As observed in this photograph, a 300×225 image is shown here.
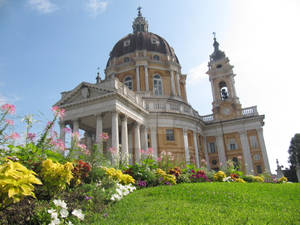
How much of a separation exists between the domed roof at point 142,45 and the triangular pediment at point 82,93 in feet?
54.8

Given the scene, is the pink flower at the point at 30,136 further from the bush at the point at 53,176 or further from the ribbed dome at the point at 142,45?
the ribbed dome at the point at 142,45

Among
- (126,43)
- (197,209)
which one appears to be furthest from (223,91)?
(197,209)

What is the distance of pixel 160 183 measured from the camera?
35.4ft

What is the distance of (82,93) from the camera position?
2327 centimetres

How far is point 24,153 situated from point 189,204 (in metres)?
4.61

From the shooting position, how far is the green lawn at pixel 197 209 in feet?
17.6

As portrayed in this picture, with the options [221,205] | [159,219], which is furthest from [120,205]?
[221,205]

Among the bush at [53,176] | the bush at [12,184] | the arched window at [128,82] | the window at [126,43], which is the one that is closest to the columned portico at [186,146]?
the arched window at [128,82]

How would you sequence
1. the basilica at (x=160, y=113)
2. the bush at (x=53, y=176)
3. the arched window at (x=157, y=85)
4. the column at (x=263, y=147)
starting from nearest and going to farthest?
the bush at (x=53, y=176), the basilica at (x=160, y=113), the column at (x=263, y=147), the arched window at (x=157, y=85)

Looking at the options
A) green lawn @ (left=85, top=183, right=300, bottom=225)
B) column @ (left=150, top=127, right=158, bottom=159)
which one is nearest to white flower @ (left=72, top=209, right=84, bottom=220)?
green lawn @ (left=85, top=183, right=300, bottom=225)

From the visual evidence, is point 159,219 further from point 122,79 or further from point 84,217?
point 122,79

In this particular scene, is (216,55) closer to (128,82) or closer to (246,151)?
(128,82)

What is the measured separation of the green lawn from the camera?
211 inches

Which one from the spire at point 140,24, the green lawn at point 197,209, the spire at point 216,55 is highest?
the spire at point 140,24
